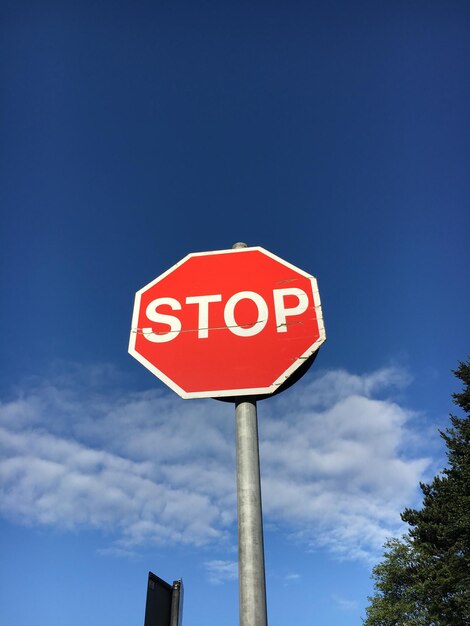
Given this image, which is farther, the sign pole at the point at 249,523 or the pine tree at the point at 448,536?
the pine tree at the point at 448,536

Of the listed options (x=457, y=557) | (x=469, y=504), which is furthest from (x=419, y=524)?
(x=469, y=504)

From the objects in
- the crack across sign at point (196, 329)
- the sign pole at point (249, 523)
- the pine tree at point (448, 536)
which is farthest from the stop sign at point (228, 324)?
the pine tree at point (448, 536)

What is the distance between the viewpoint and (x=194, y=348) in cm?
271

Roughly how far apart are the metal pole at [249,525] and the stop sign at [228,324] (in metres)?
0.22

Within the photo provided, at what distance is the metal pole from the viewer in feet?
6.05

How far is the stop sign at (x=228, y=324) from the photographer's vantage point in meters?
2.54

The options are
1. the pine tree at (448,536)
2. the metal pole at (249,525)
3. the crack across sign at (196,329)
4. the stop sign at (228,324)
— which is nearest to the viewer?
the metal pole at (249,525)

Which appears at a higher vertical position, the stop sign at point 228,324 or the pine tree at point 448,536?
the pine tree at point 448,536

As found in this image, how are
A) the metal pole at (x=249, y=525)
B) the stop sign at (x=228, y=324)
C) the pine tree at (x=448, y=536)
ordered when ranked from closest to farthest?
1. the metal pole at (x=249, y=525)
2. the stop sign at (x=228, y=324)
3. the pine tree at (x=448, y=536)

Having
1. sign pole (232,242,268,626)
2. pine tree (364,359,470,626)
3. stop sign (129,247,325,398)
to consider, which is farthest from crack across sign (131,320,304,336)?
pine tree (364,359,470,626)

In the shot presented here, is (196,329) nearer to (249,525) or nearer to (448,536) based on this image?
(249,525)

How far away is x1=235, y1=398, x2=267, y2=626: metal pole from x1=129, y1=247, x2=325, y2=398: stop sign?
22 cm

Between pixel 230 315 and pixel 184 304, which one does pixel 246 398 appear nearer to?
pixel 230 315

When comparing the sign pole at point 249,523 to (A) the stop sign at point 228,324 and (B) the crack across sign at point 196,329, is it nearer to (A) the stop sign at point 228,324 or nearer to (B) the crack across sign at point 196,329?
(A) the stop sign at point 228,324
